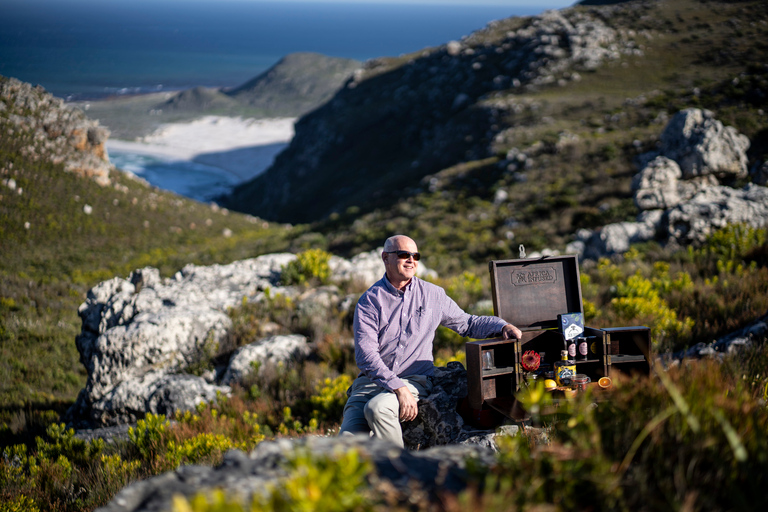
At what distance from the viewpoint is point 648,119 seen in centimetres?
2725

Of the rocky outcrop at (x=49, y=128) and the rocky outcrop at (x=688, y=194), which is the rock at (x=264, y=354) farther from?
the rocky outcrop at (x=688, y=194)

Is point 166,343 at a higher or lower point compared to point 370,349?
lower

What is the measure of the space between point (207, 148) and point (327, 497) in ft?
280

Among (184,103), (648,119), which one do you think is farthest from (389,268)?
(184,103)

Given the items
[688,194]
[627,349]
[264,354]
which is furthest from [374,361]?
[688,194]

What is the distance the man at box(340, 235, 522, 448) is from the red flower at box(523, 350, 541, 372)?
0.19 metres

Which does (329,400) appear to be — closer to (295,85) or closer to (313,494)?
(313,494)

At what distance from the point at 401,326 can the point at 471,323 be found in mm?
684

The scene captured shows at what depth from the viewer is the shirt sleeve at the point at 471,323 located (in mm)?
3966

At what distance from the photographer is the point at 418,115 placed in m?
45.2

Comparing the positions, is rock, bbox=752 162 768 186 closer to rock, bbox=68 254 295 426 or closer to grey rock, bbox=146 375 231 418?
rock, bbox=68 254 295 426

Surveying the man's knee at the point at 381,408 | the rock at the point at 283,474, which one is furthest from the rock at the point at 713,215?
the rock at the point at 283,474

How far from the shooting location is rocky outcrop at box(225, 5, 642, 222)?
120 ft

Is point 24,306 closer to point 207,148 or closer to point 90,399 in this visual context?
point 90,399
